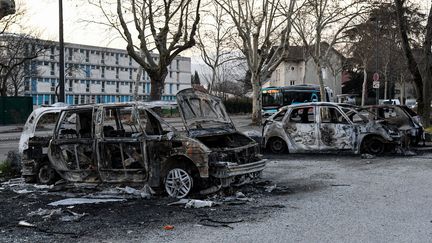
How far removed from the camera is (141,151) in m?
8.43

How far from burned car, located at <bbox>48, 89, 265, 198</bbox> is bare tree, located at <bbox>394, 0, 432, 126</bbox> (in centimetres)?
1292

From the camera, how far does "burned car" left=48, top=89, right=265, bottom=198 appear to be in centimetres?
802

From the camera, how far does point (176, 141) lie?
26.7ft

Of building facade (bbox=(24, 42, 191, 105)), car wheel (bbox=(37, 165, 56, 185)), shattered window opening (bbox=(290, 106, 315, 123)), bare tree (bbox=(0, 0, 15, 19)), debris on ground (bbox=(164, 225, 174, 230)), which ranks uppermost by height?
building facade (bbox=(24, 42, 191, 105))

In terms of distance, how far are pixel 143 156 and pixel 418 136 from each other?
32.8 ft

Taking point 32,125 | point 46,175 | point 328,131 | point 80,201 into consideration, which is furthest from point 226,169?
point 328,131

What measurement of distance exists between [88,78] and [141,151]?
253 ft

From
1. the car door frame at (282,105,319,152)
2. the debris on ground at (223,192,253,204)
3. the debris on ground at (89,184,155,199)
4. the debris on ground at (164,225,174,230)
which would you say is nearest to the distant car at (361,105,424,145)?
the car door frame at (282,105,319,152)

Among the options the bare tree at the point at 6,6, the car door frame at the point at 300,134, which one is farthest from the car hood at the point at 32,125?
the car door frame at the point at 300,134

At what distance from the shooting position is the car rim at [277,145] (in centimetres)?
1455

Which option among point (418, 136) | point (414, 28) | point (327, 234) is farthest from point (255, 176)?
point (414, 28)

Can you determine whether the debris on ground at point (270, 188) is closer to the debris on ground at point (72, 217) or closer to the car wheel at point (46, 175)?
the debris on ground at point (72, 217)

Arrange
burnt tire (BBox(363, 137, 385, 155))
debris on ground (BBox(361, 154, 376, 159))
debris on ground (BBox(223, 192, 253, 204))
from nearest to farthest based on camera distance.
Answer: debris on ground (BBox(223, 192, 253, 204)) → debris on ground (BBox(361, 154, 376, 159)) → burnt tire (BBox(363, 137, 385, 155))

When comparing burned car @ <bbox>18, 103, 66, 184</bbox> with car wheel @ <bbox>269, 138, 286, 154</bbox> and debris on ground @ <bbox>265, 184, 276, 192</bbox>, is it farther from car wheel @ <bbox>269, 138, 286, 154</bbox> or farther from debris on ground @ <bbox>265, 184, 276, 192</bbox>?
car wheel @ <bbox>269, 138, 286, 154</bbox>
